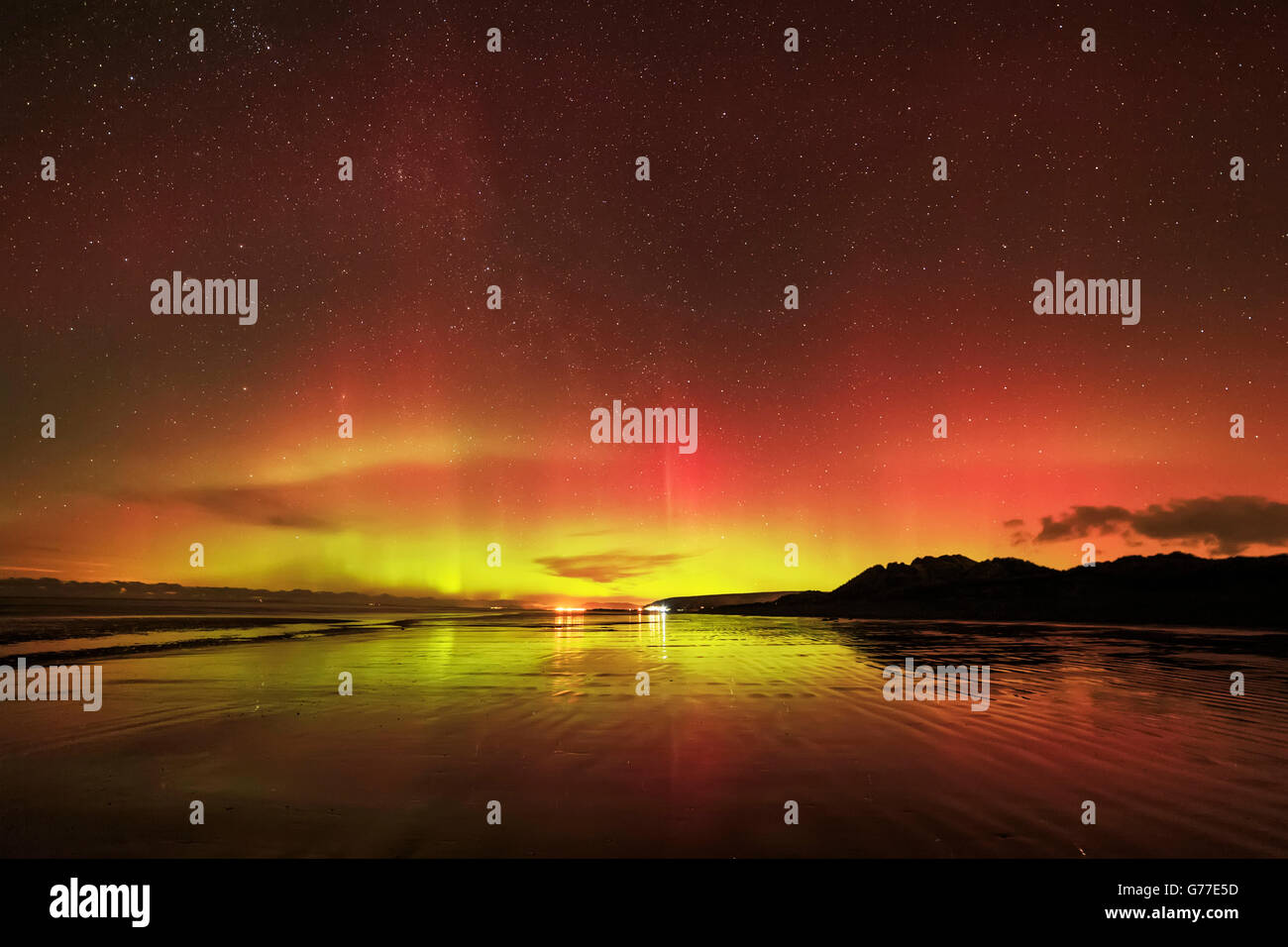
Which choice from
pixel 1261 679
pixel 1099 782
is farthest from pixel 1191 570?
pixel 1099 782

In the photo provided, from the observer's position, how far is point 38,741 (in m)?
9.28

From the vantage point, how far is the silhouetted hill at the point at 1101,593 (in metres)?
46.9

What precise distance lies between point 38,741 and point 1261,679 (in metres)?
22.9

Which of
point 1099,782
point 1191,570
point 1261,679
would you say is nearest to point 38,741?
point 1099,782

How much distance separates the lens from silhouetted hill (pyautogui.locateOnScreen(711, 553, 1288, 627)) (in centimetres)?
4691

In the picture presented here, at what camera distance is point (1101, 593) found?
5784cm

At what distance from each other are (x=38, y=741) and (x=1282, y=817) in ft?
47.2
